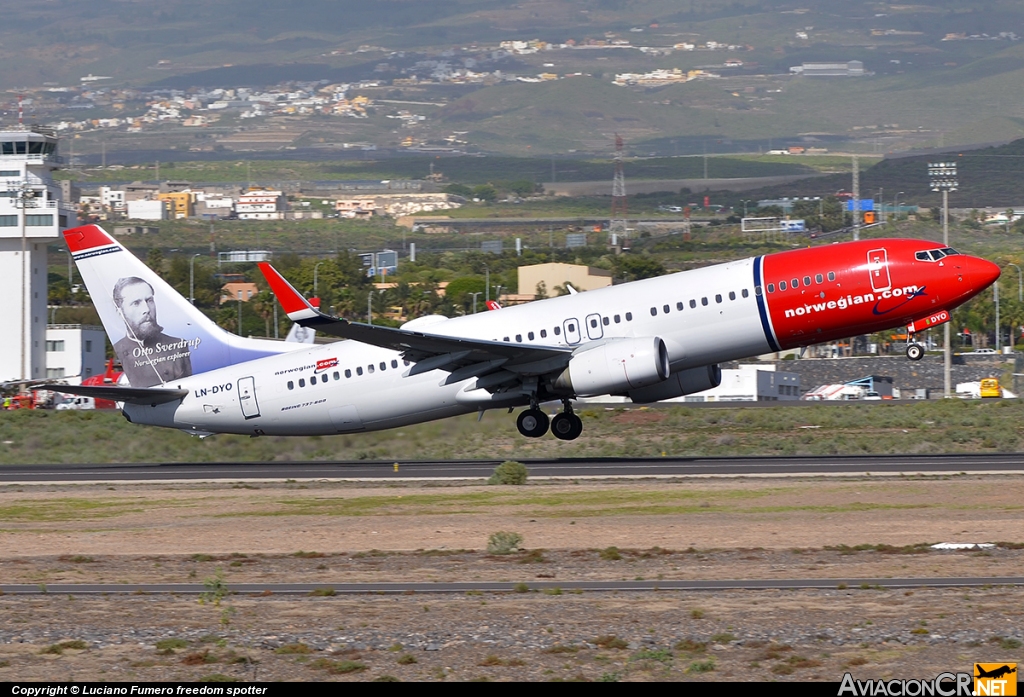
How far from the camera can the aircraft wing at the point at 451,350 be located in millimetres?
33938

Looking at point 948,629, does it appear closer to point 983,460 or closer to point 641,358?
point 641,358

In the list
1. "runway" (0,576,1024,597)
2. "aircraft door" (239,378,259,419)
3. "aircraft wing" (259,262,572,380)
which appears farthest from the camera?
"aircraft door" (239,378,259,419)

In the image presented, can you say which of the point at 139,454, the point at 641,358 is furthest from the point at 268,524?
the point at 139,454

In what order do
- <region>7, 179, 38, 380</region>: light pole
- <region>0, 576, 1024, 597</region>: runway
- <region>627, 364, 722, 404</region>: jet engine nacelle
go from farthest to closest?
<region>7, 179, 38, 380</region>: light pole, <region>627, 364, 722, 404</region>: jet engine nacelle, <region>0, 576, 1024, 597</region>: runway

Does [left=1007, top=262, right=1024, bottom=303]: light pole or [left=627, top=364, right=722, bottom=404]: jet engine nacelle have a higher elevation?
[left=1007, top=262, right=1024, bottom=303]: light pole

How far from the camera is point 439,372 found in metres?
37.3

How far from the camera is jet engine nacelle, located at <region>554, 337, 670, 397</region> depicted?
3456cm

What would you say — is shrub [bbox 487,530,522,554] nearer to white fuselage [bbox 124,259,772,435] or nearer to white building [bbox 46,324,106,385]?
white fuselage [bbox 124,259,772,435]

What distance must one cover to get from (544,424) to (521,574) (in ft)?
56.3

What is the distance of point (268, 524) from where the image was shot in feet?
89.0

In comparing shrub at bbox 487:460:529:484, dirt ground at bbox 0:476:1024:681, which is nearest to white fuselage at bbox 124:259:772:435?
shrub at bbox 487:460:529:484

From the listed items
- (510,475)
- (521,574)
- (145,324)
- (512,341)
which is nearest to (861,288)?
(512,341)

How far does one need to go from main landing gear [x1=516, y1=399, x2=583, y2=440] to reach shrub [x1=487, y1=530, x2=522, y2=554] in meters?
14.4

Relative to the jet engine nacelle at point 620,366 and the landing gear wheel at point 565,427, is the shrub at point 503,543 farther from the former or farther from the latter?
the landing gear wheel at point 565,427
